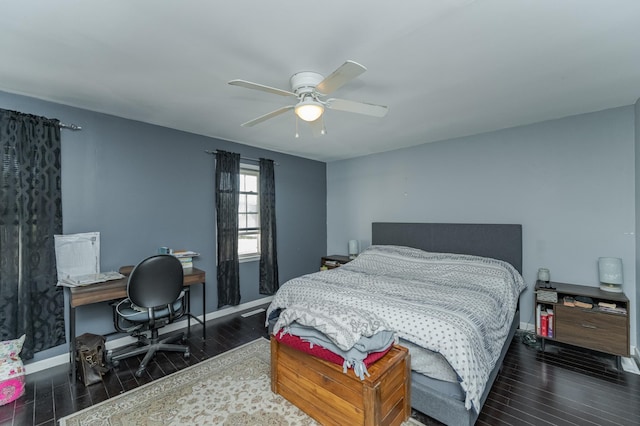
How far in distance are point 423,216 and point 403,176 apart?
28.5 inches

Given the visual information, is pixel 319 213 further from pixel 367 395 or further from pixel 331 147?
pixel 367 395

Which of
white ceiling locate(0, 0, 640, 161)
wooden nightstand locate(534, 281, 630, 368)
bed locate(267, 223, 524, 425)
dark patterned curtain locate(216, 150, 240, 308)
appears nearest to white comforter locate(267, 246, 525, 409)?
bed locate(267, 223, 524, 425)

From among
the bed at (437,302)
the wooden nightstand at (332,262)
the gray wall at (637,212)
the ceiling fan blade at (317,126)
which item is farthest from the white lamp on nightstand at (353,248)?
the gray wall at (637,212)

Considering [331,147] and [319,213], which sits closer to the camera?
[331,147]

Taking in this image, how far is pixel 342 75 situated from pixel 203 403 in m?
2.52

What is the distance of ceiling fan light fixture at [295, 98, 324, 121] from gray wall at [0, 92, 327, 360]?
2272 millimetres

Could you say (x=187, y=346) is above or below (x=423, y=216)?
below

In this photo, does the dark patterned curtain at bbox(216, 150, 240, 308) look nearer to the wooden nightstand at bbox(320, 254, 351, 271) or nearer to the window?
the window

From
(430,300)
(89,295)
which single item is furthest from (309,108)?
(89,295)

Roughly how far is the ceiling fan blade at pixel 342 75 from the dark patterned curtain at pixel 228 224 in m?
2.46

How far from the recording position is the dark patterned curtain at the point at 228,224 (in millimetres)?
3926

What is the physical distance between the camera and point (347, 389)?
5.69ft

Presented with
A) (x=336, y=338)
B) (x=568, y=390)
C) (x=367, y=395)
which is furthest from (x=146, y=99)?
(x=568, y=390)

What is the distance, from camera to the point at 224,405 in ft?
6.92
